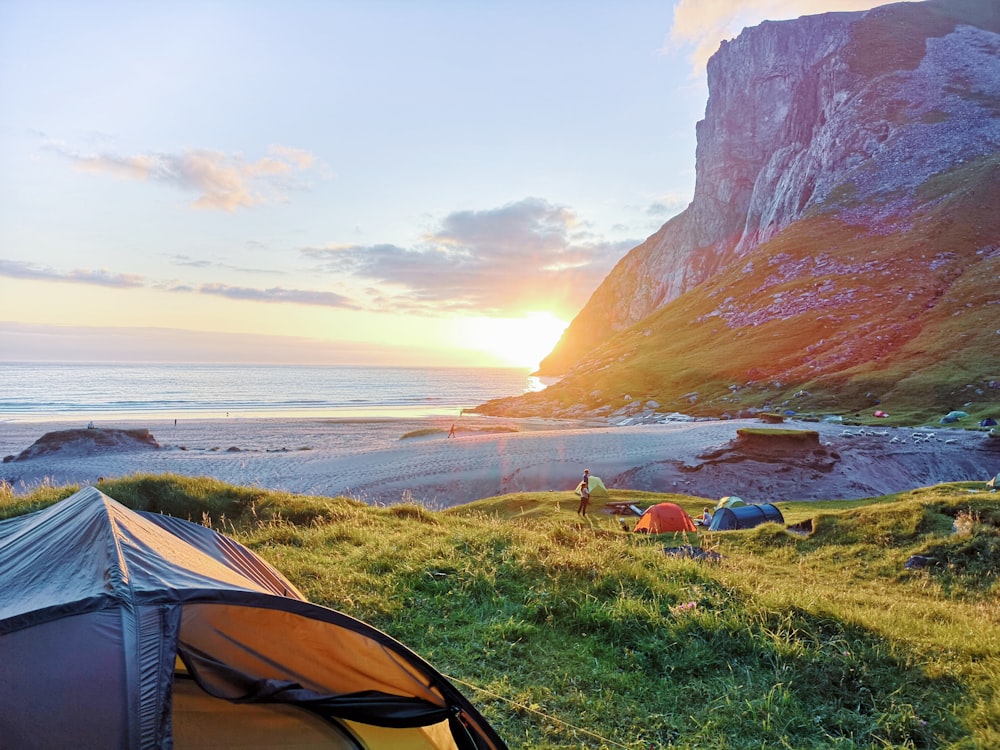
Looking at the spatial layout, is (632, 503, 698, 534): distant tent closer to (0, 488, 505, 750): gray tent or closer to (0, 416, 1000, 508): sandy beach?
(0, 416, 1000, 508): sandy beach

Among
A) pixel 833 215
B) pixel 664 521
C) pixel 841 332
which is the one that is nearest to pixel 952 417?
pixel 841 332

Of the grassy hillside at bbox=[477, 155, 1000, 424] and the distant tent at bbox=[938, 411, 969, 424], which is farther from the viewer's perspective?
the grassy hillside at bbox=[477, 155, 1000, 424]

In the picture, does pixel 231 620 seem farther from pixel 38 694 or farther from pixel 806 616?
pixel 806 616

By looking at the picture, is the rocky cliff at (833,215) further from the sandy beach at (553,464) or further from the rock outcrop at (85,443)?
the rock outcrop at (85,443)

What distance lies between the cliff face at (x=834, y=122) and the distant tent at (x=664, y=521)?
367 feet

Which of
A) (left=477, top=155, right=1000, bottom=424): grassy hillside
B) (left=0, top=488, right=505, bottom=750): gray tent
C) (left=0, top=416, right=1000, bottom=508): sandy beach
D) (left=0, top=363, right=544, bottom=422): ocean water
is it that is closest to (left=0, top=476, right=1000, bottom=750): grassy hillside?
(left=0, top=488, right=505, bottom=750): gray tent

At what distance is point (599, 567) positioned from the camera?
809cm

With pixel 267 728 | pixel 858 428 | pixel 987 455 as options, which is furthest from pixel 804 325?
pixel 267 728

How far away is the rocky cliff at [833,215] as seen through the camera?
78.8 metres

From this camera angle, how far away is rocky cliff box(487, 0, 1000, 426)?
259ft

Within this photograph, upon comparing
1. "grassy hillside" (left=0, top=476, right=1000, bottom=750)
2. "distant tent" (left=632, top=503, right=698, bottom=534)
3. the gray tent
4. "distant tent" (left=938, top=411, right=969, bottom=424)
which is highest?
the gray tent

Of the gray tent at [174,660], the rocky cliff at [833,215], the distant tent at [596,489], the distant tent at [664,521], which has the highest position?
the rocky cliff at [833,215]

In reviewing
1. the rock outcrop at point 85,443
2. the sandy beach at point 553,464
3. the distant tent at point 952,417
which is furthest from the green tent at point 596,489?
the distant tent at point 952,417

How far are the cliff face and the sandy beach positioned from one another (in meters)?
85.4
